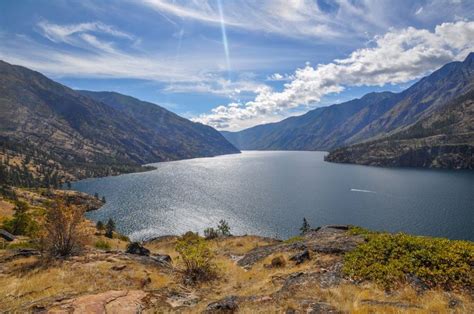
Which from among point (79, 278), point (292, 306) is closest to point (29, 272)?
point (79, 278)

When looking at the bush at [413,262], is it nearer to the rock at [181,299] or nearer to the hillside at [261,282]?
the hillside at [261,282]

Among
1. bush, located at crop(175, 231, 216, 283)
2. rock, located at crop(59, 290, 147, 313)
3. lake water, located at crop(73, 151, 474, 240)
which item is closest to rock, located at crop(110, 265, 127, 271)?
bush, located at crop(175, 231, 216, 283)

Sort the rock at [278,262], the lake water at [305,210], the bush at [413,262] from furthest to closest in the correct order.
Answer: the lake water at [305,210] → the rock at [278,262] → the bush at [413,262]

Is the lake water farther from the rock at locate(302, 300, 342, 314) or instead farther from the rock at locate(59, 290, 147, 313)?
the rock at locate(59, 290, 147, 313)

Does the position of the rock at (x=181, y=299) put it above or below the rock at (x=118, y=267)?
above

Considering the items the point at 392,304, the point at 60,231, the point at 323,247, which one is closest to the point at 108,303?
the point at 392,304

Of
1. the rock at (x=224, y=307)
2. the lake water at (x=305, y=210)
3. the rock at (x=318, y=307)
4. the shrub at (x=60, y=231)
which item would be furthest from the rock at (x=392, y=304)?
the lake water at (x=305, y=210)

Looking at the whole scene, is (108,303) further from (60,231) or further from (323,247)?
(323,247)
